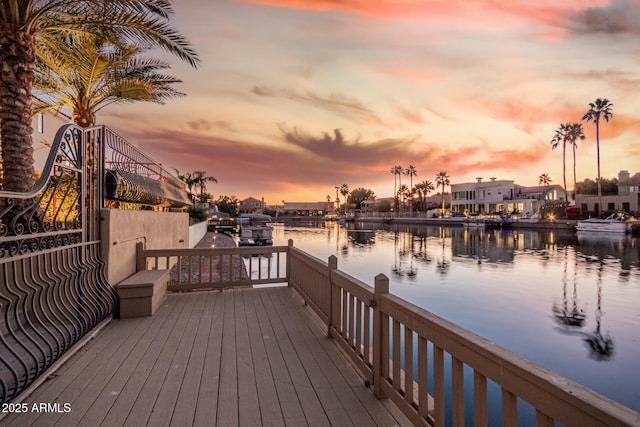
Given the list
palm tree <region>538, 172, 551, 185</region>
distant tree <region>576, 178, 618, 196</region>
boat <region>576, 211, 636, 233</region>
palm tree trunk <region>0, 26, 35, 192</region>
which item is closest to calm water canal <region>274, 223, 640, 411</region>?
palm tree trunk <region>0, 26, 35, 192</region>

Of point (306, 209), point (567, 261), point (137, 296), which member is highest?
point (306, 209)

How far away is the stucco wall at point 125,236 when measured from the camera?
429 cm

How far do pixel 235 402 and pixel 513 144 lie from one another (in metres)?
50.5

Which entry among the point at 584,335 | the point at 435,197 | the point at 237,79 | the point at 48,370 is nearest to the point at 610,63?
the point at 584,335

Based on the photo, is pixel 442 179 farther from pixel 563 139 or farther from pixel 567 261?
pixel 567 261

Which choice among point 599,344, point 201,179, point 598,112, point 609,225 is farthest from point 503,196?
point 599,344

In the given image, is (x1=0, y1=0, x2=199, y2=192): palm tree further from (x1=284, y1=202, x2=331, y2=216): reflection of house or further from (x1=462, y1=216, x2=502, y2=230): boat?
(x1=284, y1=202, x2=331, y2=216): reflection of house

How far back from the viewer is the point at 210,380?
281 cm

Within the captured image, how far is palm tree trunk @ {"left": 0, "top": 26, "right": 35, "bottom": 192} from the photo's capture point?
13.9ft

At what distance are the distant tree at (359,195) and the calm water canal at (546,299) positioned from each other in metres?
94.3

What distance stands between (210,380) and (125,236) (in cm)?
323

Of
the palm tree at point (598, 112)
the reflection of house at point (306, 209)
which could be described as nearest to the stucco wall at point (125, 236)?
the palm tree at point (598, 112)

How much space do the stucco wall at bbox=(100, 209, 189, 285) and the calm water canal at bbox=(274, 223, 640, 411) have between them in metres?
8.58

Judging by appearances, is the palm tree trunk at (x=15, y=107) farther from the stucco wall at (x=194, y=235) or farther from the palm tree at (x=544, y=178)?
the palm tree at (x=544, y=178)
